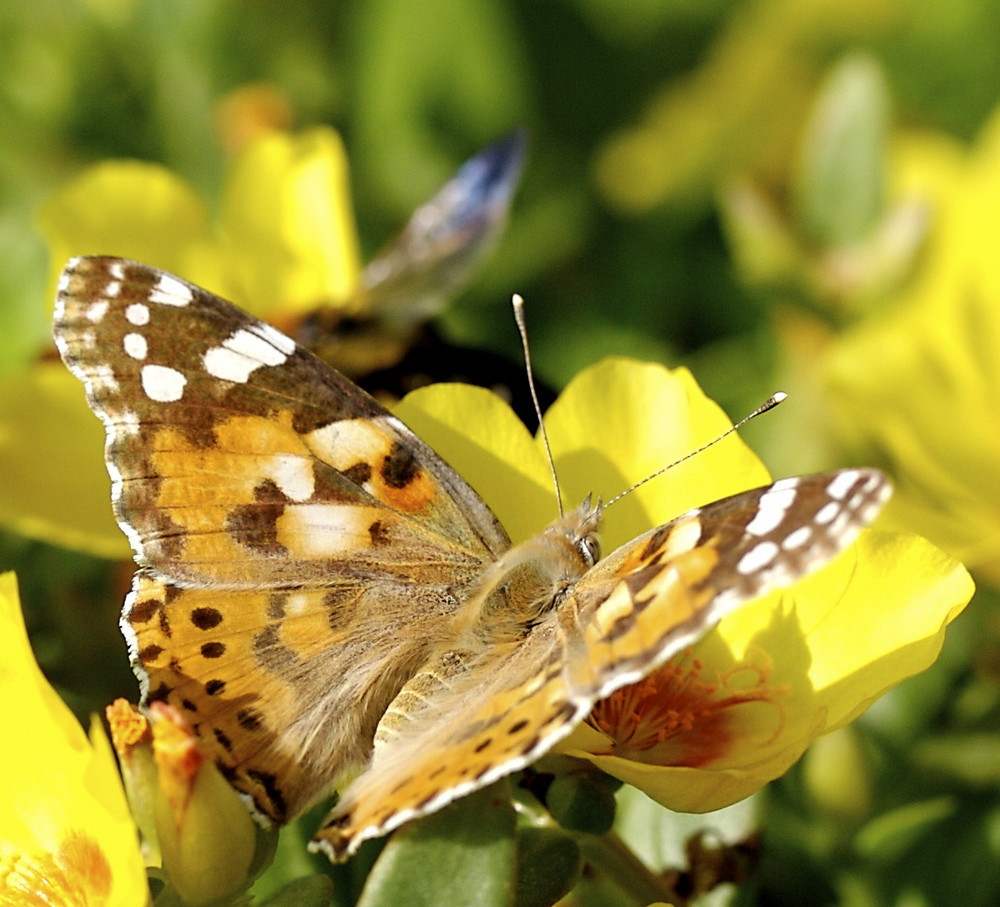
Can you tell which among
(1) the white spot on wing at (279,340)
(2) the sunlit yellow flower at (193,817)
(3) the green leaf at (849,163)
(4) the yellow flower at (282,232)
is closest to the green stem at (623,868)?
(2) the sunlit yellow flower at (193,817)

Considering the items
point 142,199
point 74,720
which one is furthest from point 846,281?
point 74,720

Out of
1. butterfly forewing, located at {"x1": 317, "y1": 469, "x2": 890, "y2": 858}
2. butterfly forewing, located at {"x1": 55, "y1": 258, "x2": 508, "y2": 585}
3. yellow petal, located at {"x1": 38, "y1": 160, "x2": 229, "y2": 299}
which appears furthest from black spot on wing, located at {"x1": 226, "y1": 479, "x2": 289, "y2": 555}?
yellow petal, located at {"x1": 38, "y1": 160, "x2": 229, "y2": 299}

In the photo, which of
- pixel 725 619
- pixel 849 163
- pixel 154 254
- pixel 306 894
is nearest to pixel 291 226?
pixel 154 254

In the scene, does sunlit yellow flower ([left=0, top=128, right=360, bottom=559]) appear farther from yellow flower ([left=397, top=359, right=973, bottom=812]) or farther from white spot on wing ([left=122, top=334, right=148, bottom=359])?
yellow flower ([left=397, top=359, right=973, bottom=812])

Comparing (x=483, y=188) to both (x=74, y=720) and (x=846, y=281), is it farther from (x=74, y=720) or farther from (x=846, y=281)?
(x=74, y=720)

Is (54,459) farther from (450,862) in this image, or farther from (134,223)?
(450,862)
